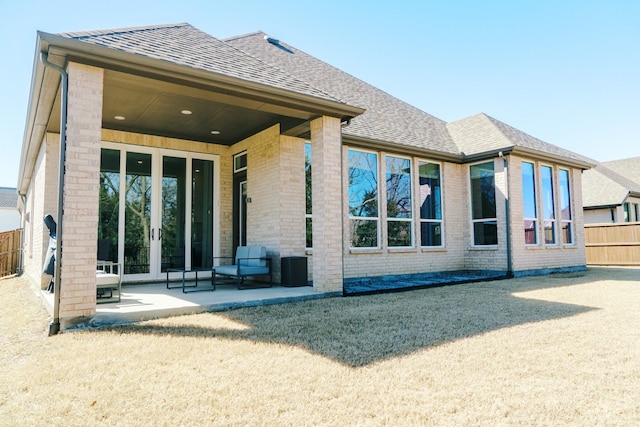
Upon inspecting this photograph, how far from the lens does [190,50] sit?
19.1 feet

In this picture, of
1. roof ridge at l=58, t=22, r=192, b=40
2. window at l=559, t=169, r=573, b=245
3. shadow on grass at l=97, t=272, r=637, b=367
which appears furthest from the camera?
window at l=559, t=169, r=573, b=245

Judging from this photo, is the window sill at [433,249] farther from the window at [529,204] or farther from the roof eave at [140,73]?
the roof eave at [140,73]

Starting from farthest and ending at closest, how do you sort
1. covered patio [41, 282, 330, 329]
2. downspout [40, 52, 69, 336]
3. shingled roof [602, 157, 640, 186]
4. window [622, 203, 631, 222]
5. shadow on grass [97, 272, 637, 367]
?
shingled roof [602, 157, 640, 186], window [622, 203, 631, 222], covered patio [41, 282, 330, 329], downspout [40, 52, 69, 336], shadow on grass [97, 272, 637, 367]

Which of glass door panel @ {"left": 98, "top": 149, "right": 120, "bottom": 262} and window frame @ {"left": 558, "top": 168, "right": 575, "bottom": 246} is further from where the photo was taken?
window frame @ {"left": 558, "top": 168, "right": 575, "bottom": 246}

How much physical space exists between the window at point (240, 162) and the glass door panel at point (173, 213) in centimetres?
120

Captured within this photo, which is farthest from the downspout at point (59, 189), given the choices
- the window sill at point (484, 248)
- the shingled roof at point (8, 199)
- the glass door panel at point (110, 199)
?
the shingled roof at point (8, 199)

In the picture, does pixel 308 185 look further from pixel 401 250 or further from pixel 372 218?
pixel 401 250

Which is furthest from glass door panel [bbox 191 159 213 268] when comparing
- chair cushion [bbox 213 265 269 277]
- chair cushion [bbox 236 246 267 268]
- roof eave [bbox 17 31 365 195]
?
roof eave [bbox 17 31 365 195]

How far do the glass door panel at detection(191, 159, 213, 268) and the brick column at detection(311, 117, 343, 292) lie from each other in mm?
3529

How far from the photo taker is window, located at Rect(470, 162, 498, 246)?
1059cm

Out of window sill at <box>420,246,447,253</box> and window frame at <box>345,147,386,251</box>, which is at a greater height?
window frame at <box>345,147,386,251</box>

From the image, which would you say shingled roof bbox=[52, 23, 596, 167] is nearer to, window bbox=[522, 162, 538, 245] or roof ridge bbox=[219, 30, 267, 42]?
roof ridge bbox=[219, 30, 267, 42]

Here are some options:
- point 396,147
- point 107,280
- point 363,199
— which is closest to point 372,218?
point 363,199

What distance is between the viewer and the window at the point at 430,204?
1031 centimetres
